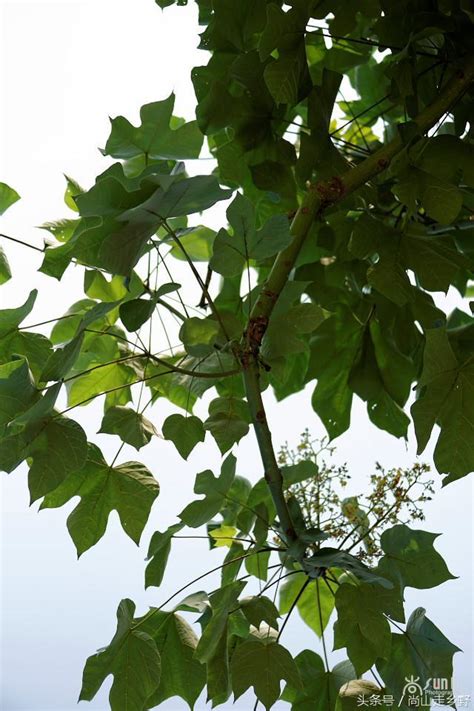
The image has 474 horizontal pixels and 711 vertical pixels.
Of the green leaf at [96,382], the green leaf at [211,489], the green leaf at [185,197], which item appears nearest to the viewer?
the green leaf at [185,197]

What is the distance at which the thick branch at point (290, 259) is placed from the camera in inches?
18.8

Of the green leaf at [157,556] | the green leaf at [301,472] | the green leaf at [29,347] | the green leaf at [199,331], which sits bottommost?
the green leaf at [157,556]

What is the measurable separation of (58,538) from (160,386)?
858 millimetres

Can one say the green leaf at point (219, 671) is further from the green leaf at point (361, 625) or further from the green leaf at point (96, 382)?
the green leaf at point (96, 382)

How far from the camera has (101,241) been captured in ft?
1.58

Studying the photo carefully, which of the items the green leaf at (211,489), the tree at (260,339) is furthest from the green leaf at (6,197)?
the green leaf at (211,489)

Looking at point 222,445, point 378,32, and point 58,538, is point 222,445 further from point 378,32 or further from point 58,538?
point 58,538

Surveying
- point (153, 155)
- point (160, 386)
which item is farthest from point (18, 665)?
point (153, 155)

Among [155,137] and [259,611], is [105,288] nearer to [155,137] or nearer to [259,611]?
[155,137]

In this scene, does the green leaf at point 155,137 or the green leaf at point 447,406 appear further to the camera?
the green leaf at point 155,137

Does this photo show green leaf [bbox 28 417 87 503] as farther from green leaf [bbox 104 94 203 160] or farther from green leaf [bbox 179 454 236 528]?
green leaf [bbox 104 94 203 160]

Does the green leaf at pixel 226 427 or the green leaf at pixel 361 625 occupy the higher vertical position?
the green leaf at pixel 226 427

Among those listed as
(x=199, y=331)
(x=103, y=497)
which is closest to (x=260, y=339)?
(x=199, y=331)

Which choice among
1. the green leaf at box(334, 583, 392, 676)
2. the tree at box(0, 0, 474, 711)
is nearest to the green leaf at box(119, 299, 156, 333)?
the tree at box(0, 0, 474, 711)
